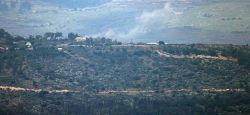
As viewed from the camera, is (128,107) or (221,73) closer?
(128,107)

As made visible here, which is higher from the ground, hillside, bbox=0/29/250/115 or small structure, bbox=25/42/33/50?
small structure, bbox=25/42/33/50

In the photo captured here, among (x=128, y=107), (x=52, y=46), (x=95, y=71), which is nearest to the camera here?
(x=128, y=107)

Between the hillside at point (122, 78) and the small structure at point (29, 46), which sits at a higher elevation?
the small structure at point (29, 46)

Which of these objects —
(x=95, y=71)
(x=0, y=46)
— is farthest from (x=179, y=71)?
(x=0, y=46)

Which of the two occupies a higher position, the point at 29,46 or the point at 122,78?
the point at 29,46

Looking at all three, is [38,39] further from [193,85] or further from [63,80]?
[193,85]

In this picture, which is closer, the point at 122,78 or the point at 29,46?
the point at 122,78

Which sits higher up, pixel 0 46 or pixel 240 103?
pixel 0 46

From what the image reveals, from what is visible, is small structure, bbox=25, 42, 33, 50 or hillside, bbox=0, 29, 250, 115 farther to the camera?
small structure, bbox=25, 42, 33, 50

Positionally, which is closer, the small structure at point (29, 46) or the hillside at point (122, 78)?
the hillside at point (122, 78)

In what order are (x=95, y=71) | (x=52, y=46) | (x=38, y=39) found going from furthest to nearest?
(x=38, y=39) → (x=52, y=46) → (x=95, y=71)
